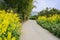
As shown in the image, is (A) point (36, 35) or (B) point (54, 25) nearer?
(A) point (36, 35)

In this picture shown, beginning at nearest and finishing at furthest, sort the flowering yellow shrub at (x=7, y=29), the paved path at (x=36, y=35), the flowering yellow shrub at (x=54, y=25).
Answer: the flowering yellow shrub at (x=7, y=29)
the paved path at (x=36, y=35)
the flowering yellow shrub at (x=54, y=25)

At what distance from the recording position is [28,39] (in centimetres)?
1293

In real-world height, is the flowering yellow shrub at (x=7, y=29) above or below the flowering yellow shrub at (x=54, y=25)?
above

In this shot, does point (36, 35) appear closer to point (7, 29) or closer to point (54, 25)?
point (54, 25)

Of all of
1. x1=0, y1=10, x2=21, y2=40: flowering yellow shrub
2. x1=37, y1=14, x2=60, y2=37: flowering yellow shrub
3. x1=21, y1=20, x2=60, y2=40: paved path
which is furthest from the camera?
x1=37, y1=14, x2=60, y2=37: flowering yellow shrub

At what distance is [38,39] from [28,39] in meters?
0.58

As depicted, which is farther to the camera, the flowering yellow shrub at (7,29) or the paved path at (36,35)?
the paved path at (36,35)

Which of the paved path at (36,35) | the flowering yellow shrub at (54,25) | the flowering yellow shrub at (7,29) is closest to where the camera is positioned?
the flowering yellow shrub at (7,29)

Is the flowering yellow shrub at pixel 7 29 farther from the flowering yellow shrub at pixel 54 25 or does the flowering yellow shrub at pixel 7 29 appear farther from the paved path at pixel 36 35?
the flowering yellow shrub at pixel 54 25

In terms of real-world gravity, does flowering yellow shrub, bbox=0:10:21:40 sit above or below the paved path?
above

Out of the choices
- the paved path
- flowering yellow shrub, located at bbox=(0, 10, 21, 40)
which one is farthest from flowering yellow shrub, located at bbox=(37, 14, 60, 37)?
flowering yellow shrub, located at bbox=(0, 10, 21, 40)

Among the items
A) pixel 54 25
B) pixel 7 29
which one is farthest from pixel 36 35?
pixel 7 29

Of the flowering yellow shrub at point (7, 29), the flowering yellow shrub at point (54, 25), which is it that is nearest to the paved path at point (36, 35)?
the flowering yellow shrub at point (54, 25)

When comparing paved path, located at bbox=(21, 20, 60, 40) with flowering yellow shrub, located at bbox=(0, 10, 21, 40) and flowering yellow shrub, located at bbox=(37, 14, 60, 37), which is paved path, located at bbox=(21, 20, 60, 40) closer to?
flowering yellow shrub, located at bbox=(37, 14, 60, 37)
